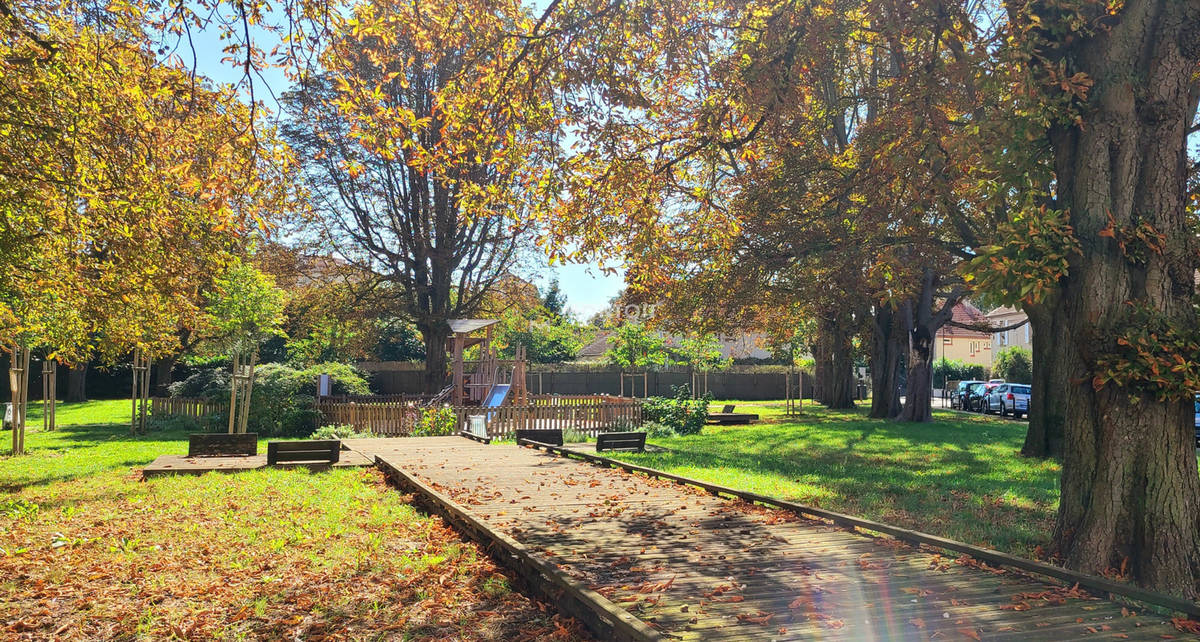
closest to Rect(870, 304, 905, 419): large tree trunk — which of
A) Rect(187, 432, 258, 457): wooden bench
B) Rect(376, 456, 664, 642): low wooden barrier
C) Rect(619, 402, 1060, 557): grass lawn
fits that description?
Rect(619, 402, 1060, 557): grass lawn

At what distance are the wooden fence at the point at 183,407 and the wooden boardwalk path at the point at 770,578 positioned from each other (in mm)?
19091

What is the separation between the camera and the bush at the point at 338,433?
68.0 feet

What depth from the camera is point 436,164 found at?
10.1 m

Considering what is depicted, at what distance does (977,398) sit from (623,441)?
96.6ft

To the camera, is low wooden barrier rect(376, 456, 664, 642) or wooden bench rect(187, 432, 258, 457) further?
wooden bench rect(187, 432, 258, 457)

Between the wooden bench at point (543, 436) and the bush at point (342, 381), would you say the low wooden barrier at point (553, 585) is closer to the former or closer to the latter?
the wooden bench at point (543, 436)

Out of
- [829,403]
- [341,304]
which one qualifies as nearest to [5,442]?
[341,304]

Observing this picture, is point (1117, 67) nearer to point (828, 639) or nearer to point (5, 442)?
point (828, 639)

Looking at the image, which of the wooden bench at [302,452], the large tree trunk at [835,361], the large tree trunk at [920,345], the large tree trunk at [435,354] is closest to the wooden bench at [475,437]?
the wooden bench at [302,452]

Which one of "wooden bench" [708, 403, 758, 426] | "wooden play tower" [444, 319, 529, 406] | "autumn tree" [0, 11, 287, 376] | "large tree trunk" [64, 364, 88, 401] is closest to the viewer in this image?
"autumn tree" [0, 11, 287, 376]

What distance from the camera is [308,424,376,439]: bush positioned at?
816 inches

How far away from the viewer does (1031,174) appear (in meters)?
7.32

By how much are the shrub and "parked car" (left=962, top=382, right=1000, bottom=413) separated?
1111 inches

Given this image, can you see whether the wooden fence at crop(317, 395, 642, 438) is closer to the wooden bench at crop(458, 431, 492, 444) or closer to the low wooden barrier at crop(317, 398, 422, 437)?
the low wooden barrier at crop(317, 398, 422, 437)
